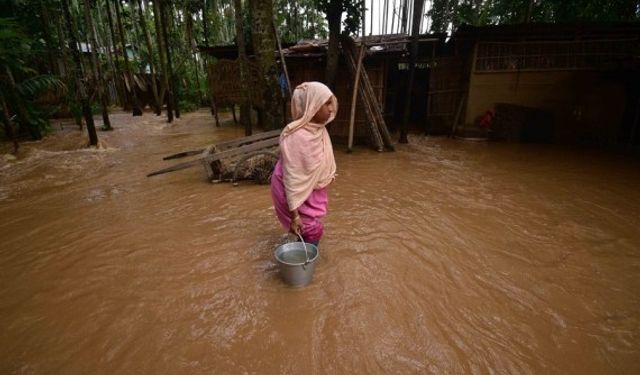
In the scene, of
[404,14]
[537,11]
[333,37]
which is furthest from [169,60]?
[537,11]

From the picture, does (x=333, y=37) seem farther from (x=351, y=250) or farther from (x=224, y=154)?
(x=351, y=250)

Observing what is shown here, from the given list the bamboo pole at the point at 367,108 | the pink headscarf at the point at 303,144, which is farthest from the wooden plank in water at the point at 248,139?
the pink headscarf at the point at 303,144

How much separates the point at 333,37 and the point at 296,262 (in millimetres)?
6441

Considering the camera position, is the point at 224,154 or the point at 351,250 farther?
the point at 224,154

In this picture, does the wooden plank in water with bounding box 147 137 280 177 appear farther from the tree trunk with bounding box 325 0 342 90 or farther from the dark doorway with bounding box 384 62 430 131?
the dark doorway with bounding box 384 62 430 131

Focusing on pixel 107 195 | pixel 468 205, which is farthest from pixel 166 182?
pixel 468 205

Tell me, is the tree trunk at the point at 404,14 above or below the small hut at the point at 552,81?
above

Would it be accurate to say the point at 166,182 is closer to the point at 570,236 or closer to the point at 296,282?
the point at 296,282

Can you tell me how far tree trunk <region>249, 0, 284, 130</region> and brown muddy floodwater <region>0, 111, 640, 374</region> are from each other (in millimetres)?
2345

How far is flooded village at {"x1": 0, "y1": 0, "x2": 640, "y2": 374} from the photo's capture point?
2.01 m

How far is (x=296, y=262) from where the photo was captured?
2645 millimetres

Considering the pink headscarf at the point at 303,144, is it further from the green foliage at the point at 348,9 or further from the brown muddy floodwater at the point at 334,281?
the green foliage at the point at 348,9

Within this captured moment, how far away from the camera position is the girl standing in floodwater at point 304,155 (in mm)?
2336

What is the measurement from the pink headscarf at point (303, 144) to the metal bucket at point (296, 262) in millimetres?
415
